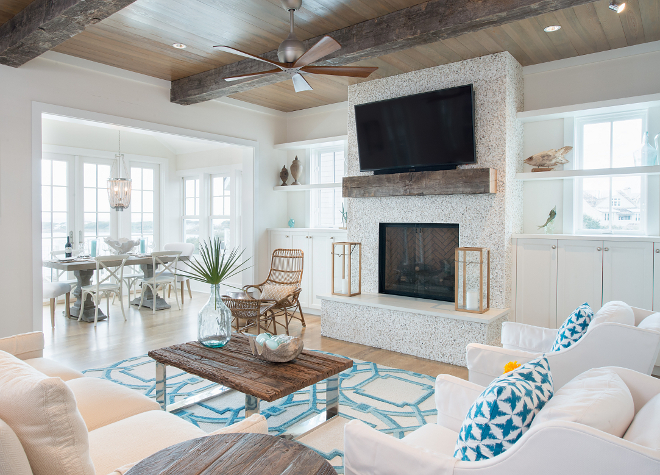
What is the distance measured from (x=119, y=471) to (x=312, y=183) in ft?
16.6

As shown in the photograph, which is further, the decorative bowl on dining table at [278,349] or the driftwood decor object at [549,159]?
the driftwood decor object at [549,159]

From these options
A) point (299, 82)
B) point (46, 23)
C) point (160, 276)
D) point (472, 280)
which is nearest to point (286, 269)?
point (160, 276)

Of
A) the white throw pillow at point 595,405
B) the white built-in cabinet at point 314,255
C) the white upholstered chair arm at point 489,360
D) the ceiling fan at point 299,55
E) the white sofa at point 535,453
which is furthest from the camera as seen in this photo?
the white built-in cabinet at point 314,255

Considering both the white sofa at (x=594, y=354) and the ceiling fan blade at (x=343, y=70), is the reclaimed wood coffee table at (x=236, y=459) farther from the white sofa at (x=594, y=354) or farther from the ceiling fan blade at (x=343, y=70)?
the ceiling fan blade at (x=343, y=70)

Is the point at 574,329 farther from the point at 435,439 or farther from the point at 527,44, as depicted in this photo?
the point at 527,44

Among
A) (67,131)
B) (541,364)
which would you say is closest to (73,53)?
(67,131)

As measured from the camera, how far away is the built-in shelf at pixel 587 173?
11.4 feet

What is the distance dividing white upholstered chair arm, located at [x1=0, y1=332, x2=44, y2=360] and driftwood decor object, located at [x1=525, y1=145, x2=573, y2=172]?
396cm

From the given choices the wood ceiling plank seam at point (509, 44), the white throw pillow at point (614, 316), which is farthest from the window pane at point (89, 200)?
the white throw pillow at point (614, 316)

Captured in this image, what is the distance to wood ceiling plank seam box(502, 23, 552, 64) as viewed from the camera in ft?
11.1

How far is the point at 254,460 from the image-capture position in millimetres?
1304

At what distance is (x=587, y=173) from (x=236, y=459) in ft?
11.8

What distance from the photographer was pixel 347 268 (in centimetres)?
470

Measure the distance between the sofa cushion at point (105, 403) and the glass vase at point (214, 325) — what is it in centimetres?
65
